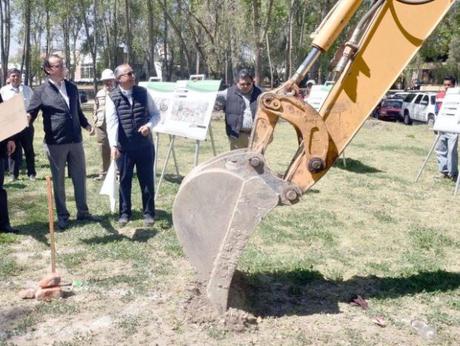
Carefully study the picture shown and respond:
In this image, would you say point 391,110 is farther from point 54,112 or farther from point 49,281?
point 49,281

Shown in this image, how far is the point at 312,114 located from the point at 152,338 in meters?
2.13

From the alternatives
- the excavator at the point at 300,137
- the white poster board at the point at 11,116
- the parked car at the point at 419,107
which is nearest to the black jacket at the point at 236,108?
the white poster board at the point at 11,116

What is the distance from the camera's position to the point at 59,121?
6945 millimetres

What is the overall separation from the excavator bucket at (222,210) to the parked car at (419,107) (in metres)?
23.2

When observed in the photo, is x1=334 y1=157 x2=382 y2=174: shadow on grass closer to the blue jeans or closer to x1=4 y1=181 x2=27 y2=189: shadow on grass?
the blue jeans

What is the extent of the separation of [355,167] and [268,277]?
752 cm

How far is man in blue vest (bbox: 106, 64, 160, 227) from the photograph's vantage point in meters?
6.99

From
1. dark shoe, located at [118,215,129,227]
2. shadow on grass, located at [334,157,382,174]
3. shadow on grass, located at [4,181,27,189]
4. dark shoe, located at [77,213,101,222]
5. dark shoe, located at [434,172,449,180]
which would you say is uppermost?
dark shoe, located at [118,215,129,227]

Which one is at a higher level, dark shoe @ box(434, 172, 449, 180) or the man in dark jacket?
the man in dark jacket

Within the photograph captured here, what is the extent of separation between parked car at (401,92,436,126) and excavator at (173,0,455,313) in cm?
2254

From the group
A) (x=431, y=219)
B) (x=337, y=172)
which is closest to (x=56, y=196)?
(x=431, y=219)

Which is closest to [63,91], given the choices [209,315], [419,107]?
[209,315]

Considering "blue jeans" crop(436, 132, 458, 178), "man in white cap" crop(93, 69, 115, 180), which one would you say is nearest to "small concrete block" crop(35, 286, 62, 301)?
"man in white cap" crop(93, 69, 115, 180)

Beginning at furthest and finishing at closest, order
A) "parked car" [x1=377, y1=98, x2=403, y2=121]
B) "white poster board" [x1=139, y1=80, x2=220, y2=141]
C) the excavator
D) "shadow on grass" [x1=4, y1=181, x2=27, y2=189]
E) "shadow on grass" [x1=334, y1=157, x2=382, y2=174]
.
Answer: "parked car" [x1=377, y1=98, x2=403, y2=121]
"shadow on grass" [x1=334, y1=157, x2=382, y2=174]
"shadow on grass" [x1=4, y1=181, x2=27, y2=189]
"white poster board" [x1=139, y1=80, x2=220, y2=141]
the excavator
